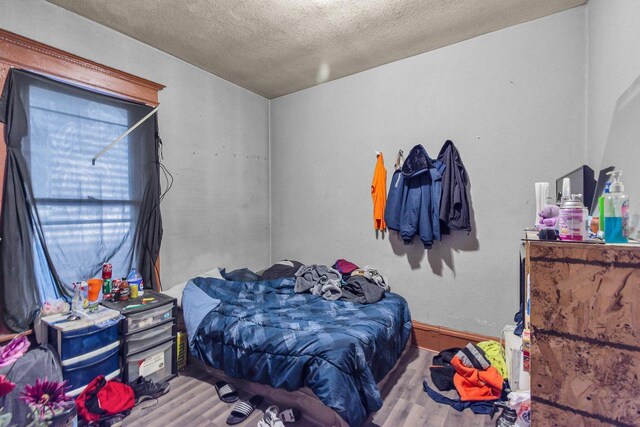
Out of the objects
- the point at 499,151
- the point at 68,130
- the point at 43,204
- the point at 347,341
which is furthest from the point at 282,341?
the point at 499,151

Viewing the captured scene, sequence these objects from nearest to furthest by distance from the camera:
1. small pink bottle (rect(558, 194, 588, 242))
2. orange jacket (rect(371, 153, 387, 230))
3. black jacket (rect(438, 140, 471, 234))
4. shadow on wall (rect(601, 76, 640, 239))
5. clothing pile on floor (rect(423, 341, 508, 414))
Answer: small pink bottle (rect(558, 194, 588, 242)) → shadow on wall (rect(601, 76, 640, 239)) → clothing pile on floor (rect(423, 341, 508, 414)) → black jacket (rect(438, 140, 471, 234)) → orange jacket (rect(371, 153, 387, 230))

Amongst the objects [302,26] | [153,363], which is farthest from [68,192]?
[302,26]

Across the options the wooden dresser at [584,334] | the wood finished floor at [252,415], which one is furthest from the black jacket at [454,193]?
the wooden dresser at [584,334]

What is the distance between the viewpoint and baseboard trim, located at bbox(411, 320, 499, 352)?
256 cm

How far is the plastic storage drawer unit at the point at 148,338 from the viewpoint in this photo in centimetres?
203

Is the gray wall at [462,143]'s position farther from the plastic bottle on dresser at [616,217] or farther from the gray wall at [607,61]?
the plastic bottle on dresser at [616,217]

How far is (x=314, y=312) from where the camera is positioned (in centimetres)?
231

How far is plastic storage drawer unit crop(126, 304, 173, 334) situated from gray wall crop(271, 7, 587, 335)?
1.67 metres

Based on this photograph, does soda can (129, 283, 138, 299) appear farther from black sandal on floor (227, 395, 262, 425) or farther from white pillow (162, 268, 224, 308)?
black sandal on floor (227, 395, 262, 425)

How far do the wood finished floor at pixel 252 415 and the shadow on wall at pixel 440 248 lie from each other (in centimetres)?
99

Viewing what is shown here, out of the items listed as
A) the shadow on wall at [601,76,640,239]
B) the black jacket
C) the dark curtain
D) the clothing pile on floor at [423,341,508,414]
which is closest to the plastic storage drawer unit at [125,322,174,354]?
the dark curtain

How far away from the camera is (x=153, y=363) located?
6.97 ft

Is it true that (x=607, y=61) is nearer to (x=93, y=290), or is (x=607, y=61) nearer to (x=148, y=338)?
(x=148, y=338)

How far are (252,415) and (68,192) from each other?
198cm
